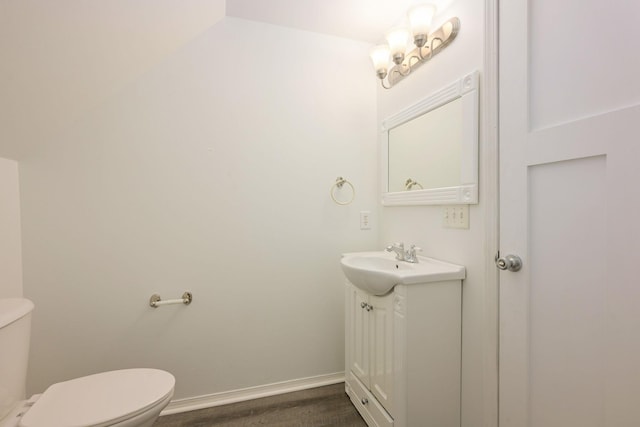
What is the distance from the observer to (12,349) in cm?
101

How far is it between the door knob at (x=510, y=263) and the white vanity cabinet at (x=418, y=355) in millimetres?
241

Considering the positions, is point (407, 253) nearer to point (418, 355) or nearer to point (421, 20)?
point (418, 355)

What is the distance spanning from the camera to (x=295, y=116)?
1.74 meters

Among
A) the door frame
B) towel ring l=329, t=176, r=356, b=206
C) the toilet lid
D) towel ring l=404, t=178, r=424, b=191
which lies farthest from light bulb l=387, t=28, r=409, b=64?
the toilet lid

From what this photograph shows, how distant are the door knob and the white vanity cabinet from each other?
241 millimetres

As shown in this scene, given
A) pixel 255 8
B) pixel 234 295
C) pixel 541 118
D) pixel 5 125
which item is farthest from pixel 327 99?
pixel 5 125

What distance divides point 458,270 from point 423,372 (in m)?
0.45

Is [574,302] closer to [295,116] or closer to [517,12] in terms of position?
[517,12]

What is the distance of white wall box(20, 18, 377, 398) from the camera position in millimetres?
1441

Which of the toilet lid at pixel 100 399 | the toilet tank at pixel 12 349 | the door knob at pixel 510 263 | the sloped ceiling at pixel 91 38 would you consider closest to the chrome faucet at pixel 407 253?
the door knob at pixel 510 263

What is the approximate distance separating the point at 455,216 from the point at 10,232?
209 cm

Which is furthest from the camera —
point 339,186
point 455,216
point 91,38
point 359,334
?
point 339,186

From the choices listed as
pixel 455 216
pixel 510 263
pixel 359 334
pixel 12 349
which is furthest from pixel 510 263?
pixel 12 349

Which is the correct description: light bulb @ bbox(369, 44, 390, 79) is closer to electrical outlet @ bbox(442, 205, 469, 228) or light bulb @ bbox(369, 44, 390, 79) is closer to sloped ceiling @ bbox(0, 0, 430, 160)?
sloped ceiling @ bbox(0, 0, 430, 160)
